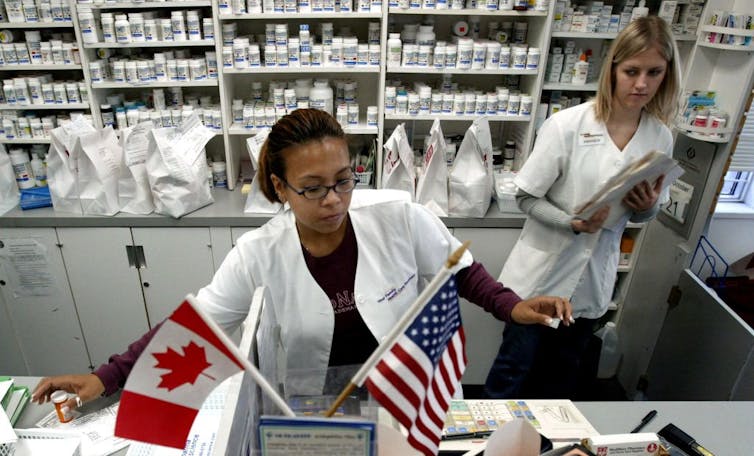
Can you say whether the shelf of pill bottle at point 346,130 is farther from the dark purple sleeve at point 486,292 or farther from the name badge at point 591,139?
the dark purple sleeve at point 486,292

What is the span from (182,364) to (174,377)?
3 cm

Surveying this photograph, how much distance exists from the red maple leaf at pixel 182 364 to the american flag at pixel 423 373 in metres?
0.28

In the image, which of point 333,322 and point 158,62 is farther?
point 158,62

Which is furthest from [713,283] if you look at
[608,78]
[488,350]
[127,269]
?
[127,269]

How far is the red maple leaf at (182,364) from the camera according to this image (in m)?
0.83

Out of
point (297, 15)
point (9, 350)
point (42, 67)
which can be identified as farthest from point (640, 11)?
point (9, 350)

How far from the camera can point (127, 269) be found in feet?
8.89

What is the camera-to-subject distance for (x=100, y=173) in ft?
8.27

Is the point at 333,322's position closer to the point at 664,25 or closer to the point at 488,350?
the point at 664,25

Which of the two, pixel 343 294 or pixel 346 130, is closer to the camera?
pixel 343 294

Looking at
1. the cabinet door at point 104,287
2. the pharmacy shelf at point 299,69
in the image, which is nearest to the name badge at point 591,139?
the pharmacy shelf at point 299,69

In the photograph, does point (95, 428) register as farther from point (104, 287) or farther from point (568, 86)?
point (568, 86)

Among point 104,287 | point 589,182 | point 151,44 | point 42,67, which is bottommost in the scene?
point 104,287

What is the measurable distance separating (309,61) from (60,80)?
57.1 inches
